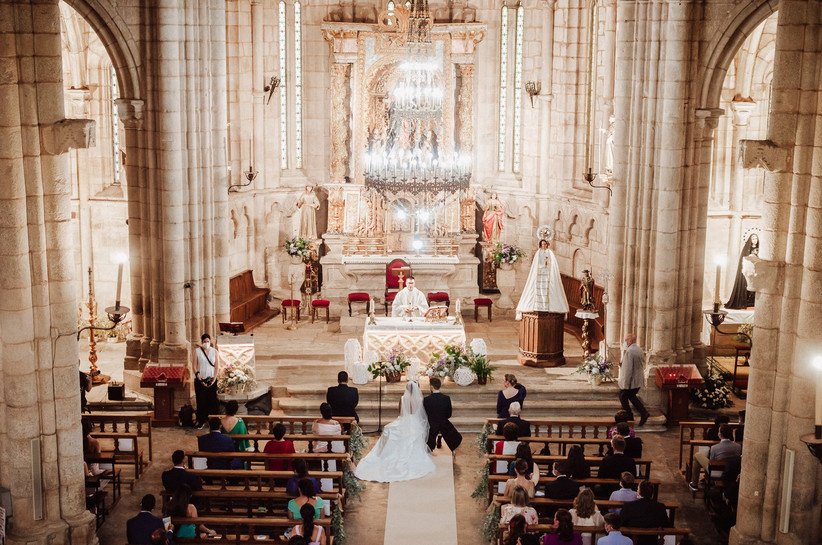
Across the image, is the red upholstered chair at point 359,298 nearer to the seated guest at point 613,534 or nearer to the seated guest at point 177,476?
the seated guest at point 177,476

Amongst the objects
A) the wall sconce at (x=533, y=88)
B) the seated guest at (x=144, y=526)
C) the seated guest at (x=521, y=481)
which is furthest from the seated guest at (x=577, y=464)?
the wall sconce at (x=533, y=88)

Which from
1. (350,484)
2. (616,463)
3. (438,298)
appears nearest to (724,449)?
(616,463)

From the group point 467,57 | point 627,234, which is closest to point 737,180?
point 627,234

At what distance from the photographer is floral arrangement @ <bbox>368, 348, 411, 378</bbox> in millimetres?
19672

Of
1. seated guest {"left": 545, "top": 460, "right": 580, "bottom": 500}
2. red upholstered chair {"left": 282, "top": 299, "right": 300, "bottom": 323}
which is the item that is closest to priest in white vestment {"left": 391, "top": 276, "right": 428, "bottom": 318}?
red upholstered chair {"left": 282, "top": 299, "right": 300, "bottom": 323}

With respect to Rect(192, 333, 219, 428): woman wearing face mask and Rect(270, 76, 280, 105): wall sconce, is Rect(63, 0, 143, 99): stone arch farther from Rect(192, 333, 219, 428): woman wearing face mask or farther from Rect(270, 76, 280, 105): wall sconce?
Rect(270, 76, 280, 105): wall sconce

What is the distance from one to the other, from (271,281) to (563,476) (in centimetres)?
1416

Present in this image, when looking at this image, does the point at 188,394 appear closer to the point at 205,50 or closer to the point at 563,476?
the point at 205,50

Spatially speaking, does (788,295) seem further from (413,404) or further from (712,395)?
(712,395)

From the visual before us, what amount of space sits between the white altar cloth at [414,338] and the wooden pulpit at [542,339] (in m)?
1.42

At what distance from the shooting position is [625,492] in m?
13.6

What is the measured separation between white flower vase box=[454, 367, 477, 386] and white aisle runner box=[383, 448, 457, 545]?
252 cm

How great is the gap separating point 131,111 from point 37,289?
6659 mm

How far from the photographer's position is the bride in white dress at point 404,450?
1691cm
